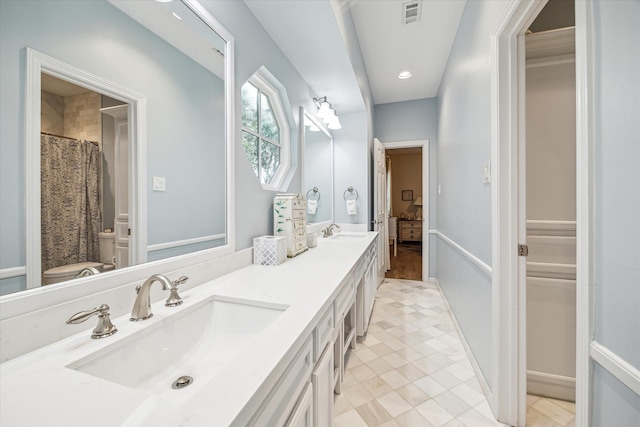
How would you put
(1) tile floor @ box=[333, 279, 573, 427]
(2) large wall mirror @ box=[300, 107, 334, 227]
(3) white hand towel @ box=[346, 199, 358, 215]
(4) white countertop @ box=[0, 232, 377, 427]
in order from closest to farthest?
(4) white countertop @ box=[0, 232, 377, 427] < (1) tile floor @ box=[333, 279, 573, 427] < (2) large wall mirror @ box=[300, 107, 334, 227] < (3) white hand towel @ box=[346, 199, 358, 215]

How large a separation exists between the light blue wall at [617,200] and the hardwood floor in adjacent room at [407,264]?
3688 mm

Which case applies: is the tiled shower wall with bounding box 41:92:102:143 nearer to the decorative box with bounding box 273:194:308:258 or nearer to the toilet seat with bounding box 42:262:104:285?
the toilet seat with bounding box 42:262:104:285

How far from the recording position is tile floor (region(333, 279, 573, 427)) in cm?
142

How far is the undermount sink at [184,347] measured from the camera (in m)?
0.66

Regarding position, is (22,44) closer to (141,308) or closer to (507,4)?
(141,308)

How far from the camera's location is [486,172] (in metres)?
1.52

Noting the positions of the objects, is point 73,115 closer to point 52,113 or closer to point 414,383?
point 52,113

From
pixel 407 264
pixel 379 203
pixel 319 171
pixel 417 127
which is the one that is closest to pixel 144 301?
pixel 319 171

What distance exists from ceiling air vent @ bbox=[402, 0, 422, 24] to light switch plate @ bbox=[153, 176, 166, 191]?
7.49 ft

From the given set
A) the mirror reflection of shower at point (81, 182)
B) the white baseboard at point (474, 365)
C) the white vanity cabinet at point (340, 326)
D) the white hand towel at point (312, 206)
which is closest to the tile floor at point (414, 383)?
the white baseboard at point (474, 365)

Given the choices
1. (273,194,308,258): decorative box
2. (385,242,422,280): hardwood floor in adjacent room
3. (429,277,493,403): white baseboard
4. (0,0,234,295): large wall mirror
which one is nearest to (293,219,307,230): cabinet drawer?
(273,194,308,258): decorative box

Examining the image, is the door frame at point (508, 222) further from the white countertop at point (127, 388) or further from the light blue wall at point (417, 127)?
the light blue wall at point (417, 127)

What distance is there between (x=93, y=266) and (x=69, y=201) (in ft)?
0.64

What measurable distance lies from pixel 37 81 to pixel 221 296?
0.78 meters
